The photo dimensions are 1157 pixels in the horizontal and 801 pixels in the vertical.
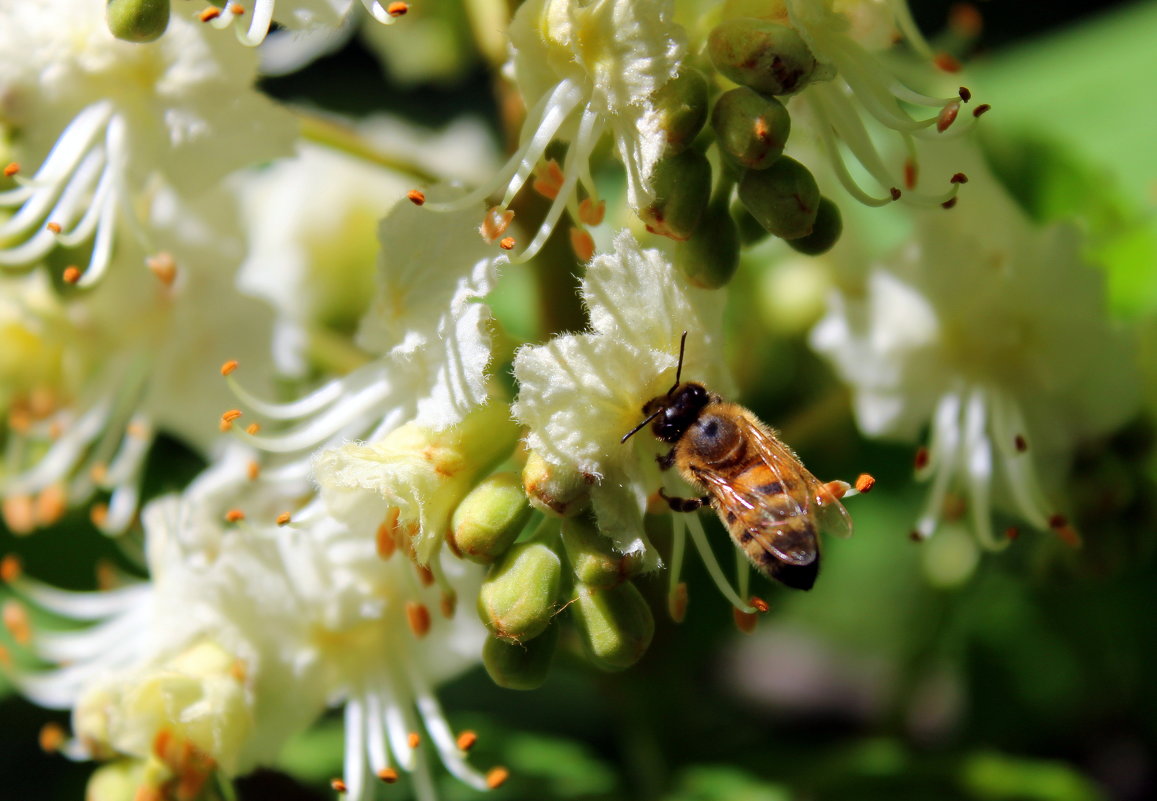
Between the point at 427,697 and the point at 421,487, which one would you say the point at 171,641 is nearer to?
the point at 427,697

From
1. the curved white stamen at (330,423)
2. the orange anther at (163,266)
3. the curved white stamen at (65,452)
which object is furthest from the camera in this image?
the curved white stamen at (65,452)

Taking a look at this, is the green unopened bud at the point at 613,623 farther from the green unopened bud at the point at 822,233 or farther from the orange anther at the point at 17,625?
the orange anther at the point at 17,625

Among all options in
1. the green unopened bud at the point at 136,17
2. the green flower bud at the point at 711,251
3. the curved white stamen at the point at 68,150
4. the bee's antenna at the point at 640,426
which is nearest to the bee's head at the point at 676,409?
the bee's antenna at the point at 640,426

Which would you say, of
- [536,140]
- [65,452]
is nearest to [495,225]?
[536,140]

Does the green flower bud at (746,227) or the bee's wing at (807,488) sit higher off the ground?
the green flower bud at (746,227)

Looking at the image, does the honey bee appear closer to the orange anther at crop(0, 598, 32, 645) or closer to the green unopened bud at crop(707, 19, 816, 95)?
the green unopened bud at crop(707, 19, 816, 95)

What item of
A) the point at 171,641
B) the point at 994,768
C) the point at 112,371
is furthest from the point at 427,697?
the point at 994,768
